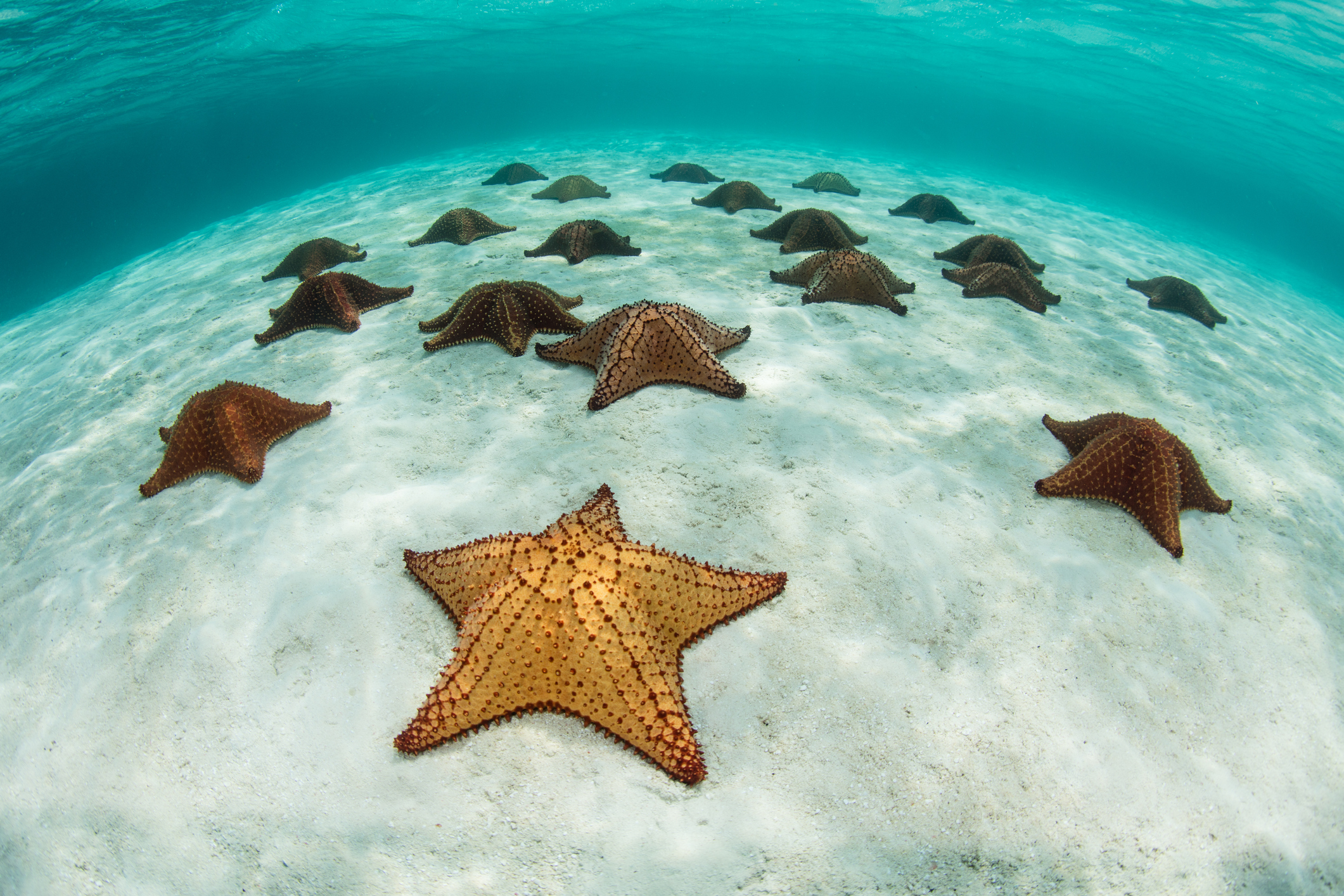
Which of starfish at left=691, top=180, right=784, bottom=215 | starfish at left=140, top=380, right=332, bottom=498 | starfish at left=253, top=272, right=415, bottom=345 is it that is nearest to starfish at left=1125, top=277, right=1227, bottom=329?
starfish at left=691, top=180, right=784, bottom=215

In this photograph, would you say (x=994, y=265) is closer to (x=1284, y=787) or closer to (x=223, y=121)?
(x=1284, y=787)

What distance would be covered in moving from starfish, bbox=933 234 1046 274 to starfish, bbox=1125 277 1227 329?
73.7 inches

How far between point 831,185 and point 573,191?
7253 millimetres

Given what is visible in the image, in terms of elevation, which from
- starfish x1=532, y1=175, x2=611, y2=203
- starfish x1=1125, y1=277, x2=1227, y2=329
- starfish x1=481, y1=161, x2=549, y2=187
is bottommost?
starfish x1=1125, y1=277, x2=1227, y2=329

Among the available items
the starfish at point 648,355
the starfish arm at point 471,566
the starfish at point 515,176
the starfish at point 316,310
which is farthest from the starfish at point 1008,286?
the starfish at point 515,176

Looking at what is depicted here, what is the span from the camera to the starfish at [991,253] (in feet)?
28.3

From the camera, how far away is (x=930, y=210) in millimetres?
12734

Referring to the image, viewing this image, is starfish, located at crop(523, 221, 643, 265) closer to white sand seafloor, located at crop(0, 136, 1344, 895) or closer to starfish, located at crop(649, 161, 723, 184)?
white sand seafloor, located at crop(0, 136, 1344, 895)

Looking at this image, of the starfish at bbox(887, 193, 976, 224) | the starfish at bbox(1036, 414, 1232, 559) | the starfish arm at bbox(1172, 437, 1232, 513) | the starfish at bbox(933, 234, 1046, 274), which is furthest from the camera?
the starfish at bbox(887, 193, 976, 224)

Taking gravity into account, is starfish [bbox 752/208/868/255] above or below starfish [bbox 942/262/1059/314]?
above

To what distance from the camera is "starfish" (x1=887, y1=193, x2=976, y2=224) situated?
1273 cm

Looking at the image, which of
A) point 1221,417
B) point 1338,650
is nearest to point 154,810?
point 1338,650

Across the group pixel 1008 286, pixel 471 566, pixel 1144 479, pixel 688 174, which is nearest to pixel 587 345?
pixel 471 566

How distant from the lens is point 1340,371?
338 inches
